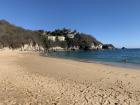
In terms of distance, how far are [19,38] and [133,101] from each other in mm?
107451

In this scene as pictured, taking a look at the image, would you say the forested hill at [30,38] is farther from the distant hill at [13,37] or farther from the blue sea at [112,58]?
the blue sea at [112,58]

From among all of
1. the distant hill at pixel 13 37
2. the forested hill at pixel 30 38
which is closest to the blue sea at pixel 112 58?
the distant hill at pixel 13 37

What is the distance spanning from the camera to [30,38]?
12081 cm

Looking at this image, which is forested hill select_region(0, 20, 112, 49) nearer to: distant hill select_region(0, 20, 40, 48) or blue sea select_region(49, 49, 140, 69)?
distant hill select_region(0, 20, 40, 48)

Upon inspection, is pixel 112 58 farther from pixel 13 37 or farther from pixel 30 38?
pixel 30 38

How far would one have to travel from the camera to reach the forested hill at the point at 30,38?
102438 millimetres

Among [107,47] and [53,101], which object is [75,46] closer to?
[107,47]

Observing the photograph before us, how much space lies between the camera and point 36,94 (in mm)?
9180

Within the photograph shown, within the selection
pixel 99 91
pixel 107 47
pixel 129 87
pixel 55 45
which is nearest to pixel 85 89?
pixel 99 91

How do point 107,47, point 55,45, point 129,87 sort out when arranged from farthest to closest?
1. point 107,47
2. point 55,45
3. point 129,87

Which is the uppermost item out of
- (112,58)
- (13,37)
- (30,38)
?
(30,38)

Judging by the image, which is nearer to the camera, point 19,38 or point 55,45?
point 19,38

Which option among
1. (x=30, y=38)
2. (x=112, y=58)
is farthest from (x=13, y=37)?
(x=112, y=58)

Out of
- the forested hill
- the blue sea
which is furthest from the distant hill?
the blue sea
